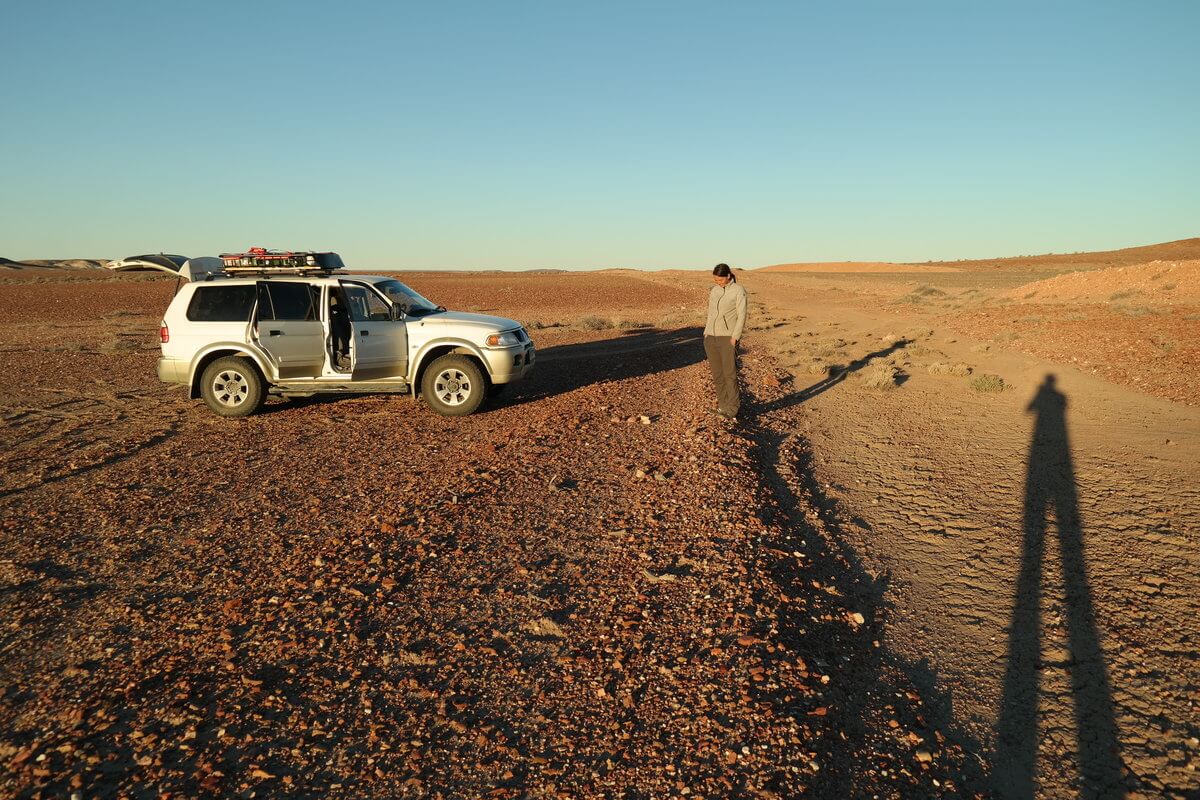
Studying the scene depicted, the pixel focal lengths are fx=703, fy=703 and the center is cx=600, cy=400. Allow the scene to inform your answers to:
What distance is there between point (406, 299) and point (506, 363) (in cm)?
186

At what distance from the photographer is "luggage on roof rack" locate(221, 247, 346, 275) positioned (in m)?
9.82

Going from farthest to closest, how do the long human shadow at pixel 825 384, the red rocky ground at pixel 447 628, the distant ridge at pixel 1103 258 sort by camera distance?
the distant ridge at pixel 1103 258 → the long human shadow at pixel 825 384 → the red rocky ground at pixel 447 628

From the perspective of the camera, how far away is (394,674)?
385 centimetres

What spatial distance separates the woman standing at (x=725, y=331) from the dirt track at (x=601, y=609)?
0.63 metres

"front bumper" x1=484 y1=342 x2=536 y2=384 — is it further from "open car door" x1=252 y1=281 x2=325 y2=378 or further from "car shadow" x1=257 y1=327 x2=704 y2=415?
"open car door" x1=252 y1=281 x2=325 y2=378

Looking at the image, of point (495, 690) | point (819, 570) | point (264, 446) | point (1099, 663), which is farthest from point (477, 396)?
point (1099, 663)

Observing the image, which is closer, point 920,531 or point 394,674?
point 394,674

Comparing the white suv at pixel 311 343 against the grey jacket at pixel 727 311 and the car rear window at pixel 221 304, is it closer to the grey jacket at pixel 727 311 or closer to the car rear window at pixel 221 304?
the car rear window at pixel 221 304

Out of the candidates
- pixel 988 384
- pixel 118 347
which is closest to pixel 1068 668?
pixel 988 384

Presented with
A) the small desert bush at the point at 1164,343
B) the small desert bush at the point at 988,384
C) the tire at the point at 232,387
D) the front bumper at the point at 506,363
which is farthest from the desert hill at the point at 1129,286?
the tire at the point at 232,387

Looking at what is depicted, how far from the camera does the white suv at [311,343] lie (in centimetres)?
971

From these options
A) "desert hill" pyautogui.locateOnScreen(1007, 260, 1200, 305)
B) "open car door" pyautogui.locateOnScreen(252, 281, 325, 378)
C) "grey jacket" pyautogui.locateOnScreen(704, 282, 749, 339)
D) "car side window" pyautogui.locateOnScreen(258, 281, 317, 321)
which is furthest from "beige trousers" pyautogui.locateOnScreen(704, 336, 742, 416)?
"desert hill" pyautogui.locateOnScreen(1007, 260, 1200, 305)

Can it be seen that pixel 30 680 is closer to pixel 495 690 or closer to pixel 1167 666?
pixel 495 690

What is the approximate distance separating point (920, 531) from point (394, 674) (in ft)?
14.7
